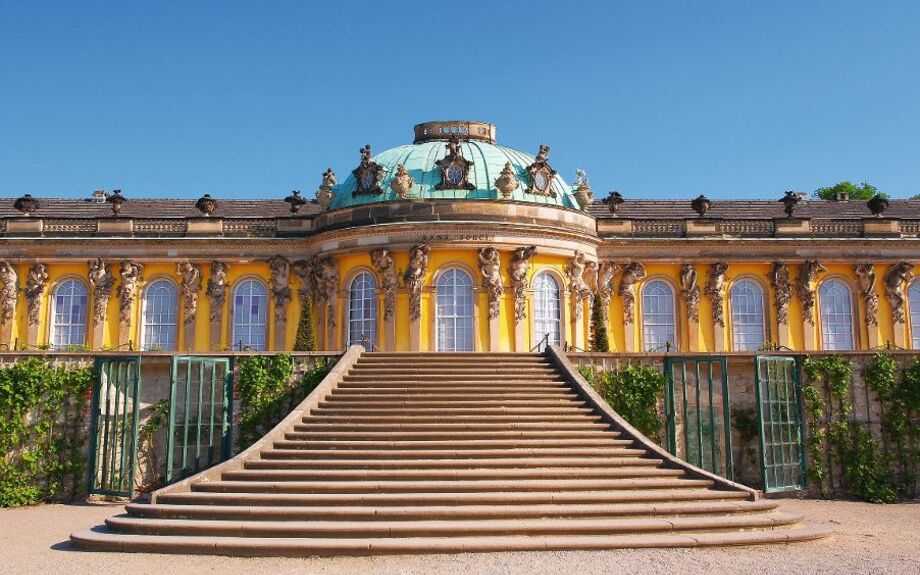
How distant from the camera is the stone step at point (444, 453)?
705 inches

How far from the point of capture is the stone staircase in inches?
575

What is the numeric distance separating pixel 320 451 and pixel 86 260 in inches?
801

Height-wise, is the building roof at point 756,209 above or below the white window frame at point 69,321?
above

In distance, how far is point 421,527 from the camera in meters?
14.7

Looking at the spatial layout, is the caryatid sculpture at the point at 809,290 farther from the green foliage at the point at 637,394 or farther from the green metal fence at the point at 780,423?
the green foliage at the point at 637,394

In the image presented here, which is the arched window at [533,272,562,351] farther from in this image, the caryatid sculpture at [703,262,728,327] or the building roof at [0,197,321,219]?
the building roof at [0,197,321,219]

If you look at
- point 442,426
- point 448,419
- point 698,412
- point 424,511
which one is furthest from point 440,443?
point 698,412

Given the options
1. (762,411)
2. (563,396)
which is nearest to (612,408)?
(563,396)

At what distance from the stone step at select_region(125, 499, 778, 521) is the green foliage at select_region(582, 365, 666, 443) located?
610 cm

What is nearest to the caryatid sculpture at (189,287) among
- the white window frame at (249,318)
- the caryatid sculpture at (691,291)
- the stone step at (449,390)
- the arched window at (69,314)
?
the white window frame at (249,318)

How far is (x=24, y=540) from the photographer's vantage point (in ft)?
52.1

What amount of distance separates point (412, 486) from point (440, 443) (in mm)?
2151

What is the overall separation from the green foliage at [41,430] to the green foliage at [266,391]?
3602mm

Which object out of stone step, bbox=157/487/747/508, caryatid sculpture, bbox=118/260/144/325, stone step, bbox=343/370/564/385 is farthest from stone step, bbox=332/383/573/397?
caryatid sculpture, bbox=118/260/144/325
